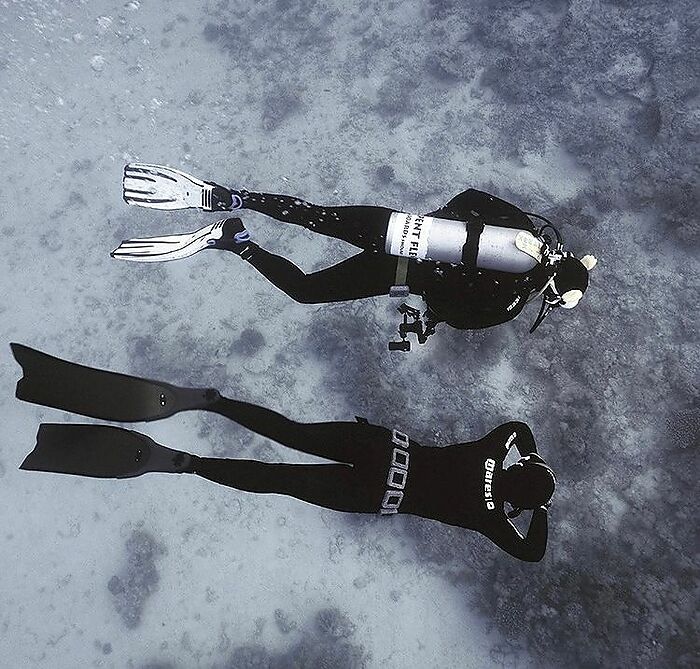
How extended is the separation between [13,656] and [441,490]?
5.38 m

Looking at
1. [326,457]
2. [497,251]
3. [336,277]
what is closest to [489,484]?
[326,457]

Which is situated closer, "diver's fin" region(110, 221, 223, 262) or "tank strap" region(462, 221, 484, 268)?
"tank strap" region(462, 221, 484, 268)

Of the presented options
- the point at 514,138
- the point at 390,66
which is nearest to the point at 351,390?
the point at 514,138

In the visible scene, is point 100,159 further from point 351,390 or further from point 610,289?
point 610,289

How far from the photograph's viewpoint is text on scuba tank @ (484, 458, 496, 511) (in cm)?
391

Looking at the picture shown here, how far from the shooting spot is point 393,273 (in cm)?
435

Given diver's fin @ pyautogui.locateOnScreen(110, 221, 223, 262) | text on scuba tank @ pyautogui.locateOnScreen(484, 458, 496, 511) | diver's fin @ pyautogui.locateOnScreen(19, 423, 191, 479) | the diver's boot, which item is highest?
the diver's boot

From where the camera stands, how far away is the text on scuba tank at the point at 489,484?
12.8ft

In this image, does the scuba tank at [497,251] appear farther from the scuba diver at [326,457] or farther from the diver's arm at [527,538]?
the diver's arm at [527,538]

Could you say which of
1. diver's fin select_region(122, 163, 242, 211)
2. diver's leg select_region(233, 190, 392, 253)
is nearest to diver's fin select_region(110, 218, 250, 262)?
diver's fin select_region(122, 163, 242, 211)

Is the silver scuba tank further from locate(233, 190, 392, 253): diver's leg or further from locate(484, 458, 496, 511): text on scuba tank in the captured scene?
locate(484, 458, 496, 511): text on scuba tank

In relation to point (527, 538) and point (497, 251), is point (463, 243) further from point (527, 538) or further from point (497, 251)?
point (527, 538)

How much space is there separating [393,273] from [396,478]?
176cm

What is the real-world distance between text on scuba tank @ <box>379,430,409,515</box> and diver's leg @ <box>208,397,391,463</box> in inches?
5.1
